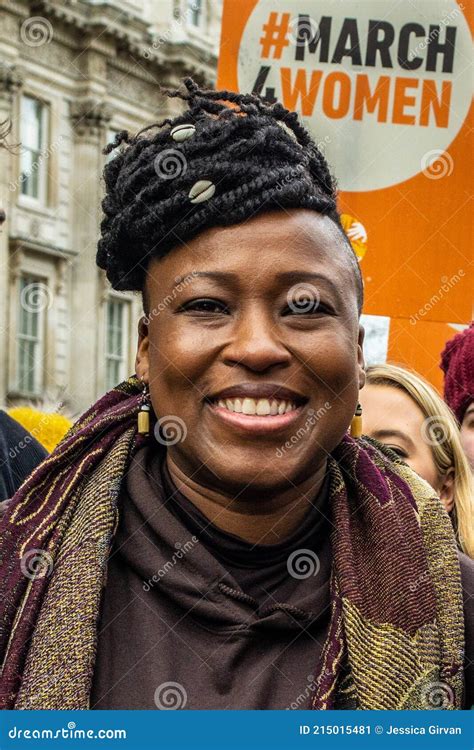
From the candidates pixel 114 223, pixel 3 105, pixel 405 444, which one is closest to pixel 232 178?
pixel 114 223

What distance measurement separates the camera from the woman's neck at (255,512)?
2.14 metres

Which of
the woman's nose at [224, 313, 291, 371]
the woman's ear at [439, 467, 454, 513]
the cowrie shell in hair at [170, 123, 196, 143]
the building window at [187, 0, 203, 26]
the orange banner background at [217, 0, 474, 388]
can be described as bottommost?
the woman's ear at [439, 467, 454, 513]

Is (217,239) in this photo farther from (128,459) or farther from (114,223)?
(128,459)

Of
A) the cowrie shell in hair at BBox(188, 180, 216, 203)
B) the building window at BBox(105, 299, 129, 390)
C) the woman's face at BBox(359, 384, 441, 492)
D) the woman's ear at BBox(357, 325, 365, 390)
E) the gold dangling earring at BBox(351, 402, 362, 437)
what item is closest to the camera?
the cowrie shell in hair at BBox(188, 180, 216, 203)

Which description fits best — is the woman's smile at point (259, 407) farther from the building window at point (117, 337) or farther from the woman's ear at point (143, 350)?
the building window at point (117, 337)

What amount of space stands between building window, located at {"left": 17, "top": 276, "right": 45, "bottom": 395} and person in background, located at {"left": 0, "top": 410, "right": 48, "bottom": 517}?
56.2ft

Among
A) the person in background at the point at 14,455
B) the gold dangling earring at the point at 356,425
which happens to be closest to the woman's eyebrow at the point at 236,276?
the gold dangling earring at the point at 356,425

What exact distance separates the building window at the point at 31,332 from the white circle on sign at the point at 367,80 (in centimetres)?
1641

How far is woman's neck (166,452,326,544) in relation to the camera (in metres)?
2.14

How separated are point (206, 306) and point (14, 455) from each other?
1.43 m

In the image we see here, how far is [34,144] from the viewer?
21172 mm

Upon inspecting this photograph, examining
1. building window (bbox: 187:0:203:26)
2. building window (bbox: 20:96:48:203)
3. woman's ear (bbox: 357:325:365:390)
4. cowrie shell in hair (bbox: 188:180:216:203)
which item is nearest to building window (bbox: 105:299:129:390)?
building window (bbox: 20:96:48:203)

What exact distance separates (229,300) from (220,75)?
7.93 feet

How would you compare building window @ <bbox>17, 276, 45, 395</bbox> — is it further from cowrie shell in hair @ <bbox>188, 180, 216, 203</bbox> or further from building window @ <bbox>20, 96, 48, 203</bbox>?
cowrie shell in hair @ <bbox>188, 180, 216, 203</bbox>
